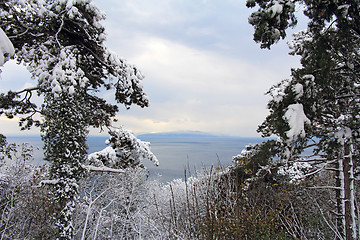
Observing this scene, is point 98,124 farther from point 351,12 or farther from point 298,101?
point 351,12

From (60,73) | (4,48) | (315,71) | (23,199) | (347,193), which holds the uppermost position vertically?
(60,73)

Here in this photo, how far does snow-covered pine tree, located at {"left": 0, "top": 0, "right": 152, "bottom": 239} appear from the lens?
7078mm

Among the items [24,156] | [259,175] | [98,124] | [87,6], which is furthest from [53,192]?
[259,175]

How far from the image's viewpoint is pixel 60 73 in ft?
23.2

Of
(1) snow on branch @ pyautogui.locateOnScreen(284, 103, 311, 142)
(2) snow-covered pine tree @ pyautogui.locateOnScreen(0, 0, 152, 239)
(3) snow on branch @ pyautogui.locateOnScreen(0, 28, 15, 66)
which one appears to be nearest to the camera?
(3) snow on branch @ pyautogui.locateOnScreen(0, 28, 15, 66)

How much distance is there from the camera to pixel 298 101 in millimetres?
4324

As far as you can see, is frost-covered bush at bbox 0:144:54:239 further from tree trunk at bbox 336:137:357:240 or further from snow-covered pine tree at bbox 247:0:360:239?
tree trunk at bbox 336:137:357:240

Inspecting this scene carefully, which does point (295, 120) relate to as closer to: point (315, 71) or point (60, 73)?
point (315, 71)

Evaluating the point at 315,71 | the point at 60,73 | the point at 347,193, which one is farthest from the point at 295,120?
the point at 60,73

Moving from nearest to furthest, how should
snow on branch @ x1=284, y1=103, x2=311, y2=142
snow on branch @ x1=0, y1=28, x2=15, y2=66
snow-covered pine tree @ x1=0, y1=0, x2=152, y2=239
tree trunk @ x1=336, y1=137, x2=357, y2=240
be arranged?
snow on branch @ x1=0, y1=28, x2=15, y2=66
snow on branch @ x1=284, y1=103, x2=311, y2=142
tree trunk @ x1=336, y1=137, x2=357, y2=240
snow-covered pine tree @ x1=0, y1=0, x2=152, y2=239

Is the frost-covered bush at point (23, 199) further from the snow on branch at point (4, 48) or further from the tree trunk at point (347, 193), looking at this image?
the tree trunk at point (347, 193)

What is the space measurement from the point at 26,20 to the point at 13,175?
5.58 meters

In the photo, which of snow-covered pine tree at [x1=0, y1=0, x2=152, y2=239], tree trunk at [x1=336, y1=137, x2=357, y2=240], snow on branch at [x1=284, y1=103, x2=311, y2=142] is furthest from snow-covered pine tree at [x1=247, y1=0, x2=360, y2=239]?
snow-covered pine tree at [x1=0, y1=0, x2=152, y2=239]

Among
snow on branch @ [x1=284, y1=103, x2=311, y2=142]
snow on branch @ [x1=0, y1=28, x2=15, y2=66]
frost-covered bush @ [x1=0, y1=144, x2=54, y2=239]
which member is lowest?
frost-covered bush @ [x1=0, y1=144, x2=54, y2=239]
